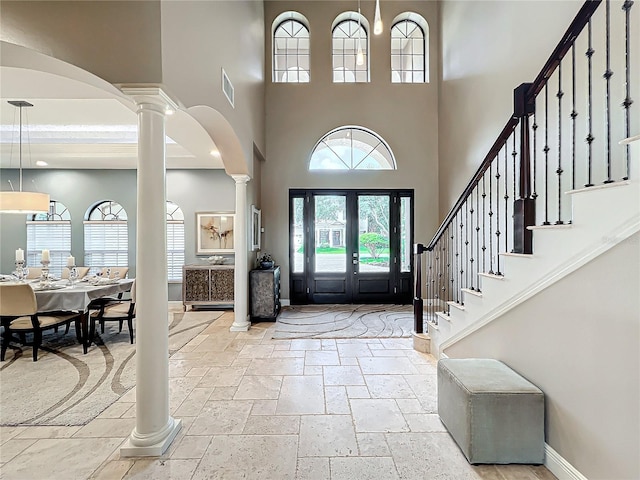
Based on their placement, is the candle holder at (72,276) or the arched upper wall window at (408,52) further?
the arched upper wall window at (408,52)

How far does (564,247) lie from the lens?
6.17 ft

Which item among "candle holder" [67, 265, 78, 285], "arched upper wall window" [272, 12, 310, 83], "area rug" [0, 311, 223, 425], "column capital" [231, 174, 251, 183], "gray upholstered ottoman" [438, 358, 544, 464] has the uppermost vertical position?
"arched upper wall window" [272, 12, 310, 83]

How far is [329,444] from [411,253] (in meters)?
5.18

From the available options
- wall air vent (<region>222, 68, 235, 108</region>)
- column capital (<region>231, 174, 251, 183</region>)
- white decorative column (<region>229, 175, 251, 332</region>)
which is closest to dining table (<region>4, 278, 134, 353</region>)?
white decorative column (<region>229, 175, 251, 332</region>)

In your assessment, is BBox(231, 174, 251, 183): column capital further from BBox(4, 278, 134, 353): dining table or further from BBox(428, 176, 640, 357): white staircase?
BBox(428, 176, 640, 357): white staircase

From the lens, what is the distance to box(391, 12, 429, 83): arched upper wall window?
7.02 m

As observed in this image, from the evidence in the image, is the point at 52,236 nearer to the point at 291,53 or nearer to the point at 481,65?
the point at 291,53

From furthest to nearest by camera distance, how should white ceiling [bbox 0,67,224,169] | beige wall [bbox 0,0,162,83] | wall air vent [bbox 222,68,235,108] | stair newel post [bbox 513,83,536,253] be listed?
1. wall air vent [bbox 222,68,235,108]
2. white ceiling [bbox 0,67,224,169]
3. stair newel post [bbox 513,83,536,253]
4. beige wall [bbox 0,0,162,83]

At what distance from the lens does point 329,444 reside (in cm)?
228

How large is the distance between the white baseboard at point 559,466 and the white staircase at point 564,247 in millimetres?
917

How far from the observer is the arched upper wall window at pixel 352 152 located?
6953 millimetres

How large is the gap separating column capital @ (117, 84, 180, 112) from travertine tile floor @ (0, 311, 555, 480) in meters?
2.45

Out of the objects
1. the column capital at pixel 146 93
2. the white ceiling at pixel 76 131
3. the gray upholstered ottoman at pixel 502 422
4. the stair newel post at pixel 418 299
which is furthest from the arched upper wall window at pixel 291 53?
the gray upholstered ottoman at pixel 502 422

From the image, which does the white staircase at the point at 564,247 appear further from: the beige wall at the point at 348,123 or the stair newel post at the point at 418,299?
the beige wall at the point at 348,123
